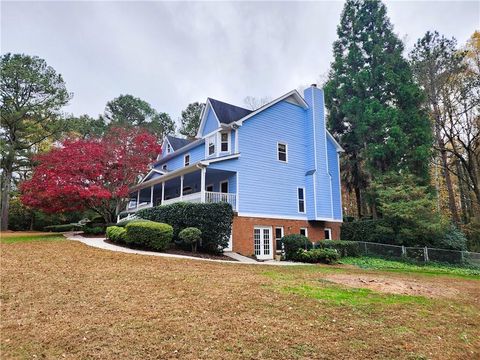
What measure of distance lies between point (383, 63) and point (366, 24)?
4.29m

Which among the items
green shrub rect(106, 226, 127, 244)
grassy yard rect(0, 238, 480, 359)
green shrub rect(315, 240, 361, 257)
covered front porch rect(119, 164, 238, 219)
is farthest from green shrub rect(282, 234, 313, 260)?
green shrub rect(106, 226, 127, 244)

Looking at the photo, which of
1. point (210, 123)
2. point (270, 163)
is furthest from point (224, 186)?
point (210, 123)

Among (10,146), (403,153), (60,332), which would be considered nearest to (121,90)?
(10,146)

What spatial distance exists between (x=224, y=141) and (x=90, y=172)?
8.41m

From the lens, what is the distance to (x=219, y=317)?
5754 mm

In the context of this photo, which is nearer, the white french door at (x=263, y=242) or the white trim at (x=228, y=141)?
the white french door at (x=263, y=242)

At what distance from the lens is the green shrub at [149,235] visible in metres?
14.3

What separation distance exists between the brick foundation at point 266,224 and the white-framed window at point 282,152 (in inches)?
162

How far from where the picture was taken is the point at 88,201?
67.3ft

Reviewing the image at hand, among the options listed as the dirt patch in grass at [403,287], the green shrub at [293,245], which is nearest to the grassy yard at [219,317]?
the dirt patch in grass at [403,287]

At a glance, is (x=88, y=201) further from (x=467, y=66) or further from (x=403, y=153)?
(x=467, y=66)

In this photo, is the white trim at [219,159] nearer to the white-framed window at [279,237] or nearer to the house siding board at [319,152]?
the white-framed window at [279,237]

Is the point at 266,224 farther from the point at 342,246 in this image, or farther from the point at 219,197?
the point at 342,246

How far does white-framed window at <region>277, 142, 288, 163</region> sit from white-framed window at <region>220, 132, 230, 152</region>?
3.43m
